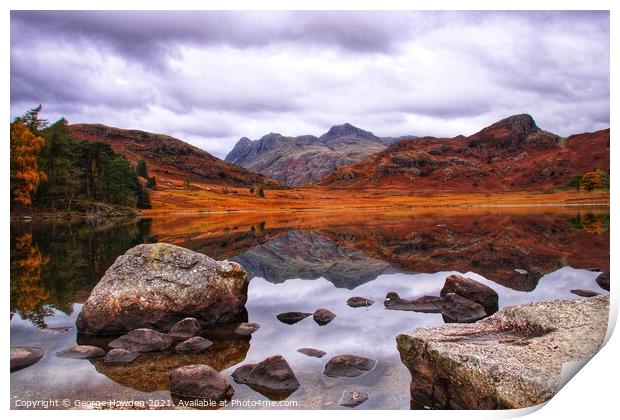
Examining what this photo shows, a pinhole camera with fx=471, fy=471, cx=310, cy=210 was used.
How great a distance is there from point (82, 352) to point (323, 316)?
6.18m

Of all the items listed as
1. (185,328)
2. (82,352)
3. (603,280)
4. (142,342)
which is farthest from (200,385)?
(603,280)

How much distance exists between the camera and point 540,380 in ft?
23.9

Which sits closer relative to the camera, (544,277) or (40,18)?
(40,18)

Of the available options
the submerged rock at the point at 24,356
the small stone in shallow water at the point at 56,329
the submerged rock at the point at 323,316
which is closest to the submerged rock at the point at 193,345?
the submerged rock at the point at 24,356

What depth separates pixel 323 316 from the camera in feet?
44.0

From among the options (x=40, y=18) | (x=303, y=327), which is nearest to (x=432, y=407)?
(x=303, y=327)

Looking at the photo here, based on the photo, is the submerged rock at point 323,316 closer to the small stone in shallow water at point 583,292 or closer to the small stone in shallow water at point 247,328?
the small stone in shallow water at point 247,328

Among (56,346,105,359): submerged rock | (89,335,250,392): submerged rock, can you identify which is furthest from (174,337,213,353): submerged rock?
(56,346,105,359): submerged rock

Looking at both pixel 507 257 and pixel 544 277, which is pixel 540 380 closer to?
pixel 544 277

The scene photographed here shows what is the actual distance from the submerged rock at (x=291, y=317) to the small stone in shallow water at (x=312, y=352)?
238 cm

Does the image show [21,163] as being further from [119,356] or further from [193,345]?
[193,345]

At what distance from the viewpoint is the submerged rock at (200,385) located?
8.38m

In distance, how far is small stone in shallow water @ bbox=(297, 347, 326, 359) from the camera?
10.6m
